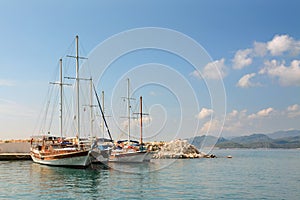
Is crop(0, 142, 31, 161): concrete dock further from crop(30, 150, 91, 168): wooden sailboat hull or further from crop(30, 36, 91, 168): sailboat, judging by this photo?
crop(30, 150, 91, 168): wooden sailboat hull

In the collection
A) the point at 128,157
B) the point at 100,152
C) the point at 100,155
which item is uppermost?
the point at 100,152

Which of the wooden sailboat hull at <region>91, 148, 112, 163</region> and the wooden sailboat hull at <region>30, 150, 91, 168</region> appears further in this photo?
the wooden sailboat hull at <region>91, 148, 112, 163</region>

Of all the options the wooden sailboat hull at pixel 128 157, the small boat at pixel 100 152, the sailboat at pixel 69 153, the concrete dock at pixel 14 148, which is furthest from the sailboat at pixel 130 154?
the concrete dock at pixel 14 148

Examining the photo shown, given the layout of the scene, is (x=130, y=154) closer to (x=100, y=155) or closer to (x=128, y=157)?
(x=128, y=157)

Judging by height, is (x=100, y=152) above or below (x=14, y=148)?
above

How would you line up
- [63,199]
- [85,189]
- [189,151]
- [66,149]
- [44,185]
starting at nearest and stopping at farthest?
[63,199], [85,189], [44,185], [66,149], [189,151]

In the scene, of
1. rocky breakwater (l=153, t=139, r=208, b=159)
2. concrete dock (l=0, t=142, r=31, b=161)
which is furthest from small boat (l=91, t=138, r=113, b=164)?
rocky breakwater (l=153, t=139, r=208, b=159)

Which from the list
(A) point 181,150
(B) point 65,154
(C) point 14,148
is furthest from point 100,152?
(A) point 181,150

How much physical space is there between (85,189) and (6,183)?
855 centimetres

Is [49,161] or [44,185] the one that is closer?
[44,185]

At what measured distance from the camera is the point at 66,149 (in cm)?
4700

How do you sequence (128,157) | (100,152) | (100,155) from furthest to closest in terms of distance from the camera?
(128,157) → (100,152) → (100,155)

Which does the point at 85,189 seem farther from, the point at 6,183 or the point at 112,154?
the point at 112,154

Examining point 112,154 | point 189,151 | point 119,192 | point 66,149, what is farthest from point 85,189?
point 189,151
